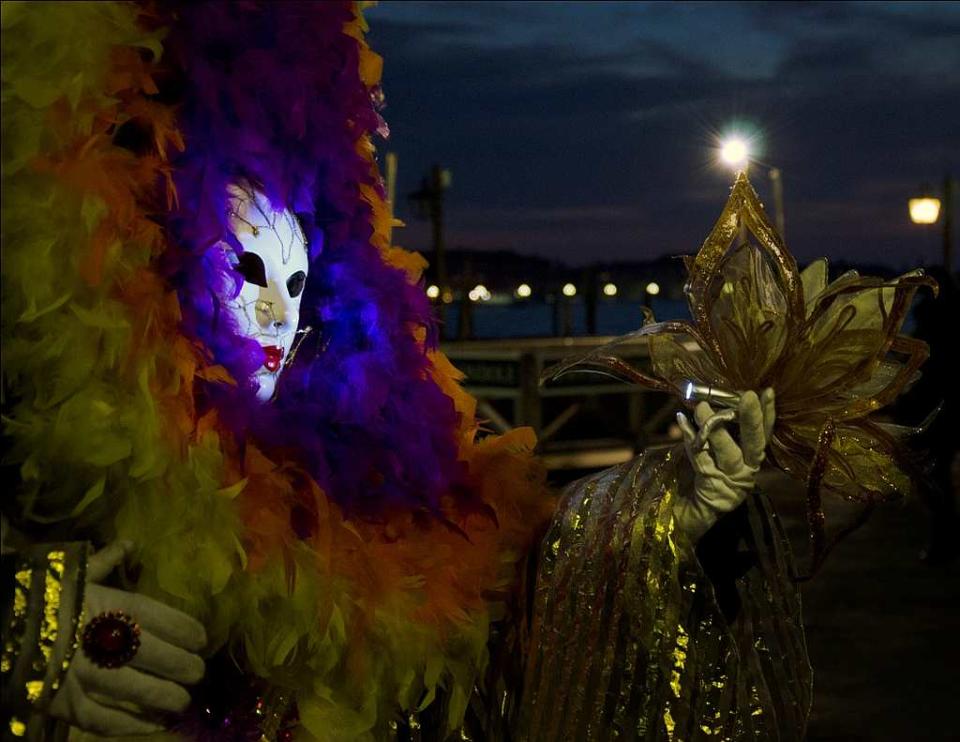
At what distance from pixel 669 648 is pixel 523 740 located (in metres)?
0.31

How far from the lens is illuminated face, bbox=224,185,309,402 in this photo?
1871 millimetres

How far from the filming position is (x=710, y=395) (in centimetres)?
184

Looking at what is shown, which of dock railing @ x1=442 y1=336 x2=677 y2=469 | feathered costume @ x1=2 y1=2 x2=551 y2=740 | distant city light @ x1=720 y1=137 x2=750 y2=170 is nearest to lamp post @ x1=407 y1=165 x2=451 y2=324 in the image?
dock railing @ x1=442 y1=336 x2=677 y2=469

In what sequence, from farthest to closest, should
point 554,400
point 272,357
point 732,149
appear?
point 554,400 → point 732,149 → point 272,357

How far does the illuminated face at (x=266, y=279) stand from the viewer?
6.14ft

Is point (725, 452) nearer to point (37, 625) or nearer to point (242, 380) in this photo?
point (242, 380)

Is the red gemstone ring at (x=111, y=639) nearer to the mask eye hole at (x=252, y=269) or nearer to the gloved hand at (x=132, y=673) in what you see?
the gloved hand at (x=132, y=673)

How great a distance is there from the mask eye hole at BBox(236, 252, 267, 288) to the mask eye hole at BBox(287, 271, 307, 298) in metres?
0.06

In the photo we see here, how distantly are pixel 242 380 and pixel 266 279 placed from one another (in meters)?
0.18

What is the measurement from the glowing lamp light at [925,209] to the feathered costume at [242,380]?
12.2 metres

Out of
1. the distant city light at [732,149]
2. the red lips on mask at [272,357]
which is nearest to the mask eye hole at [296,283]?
the red lips on mask at [272,357]

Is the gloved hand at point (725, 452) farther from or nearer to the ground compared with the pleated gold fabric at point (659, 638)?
farther from the ground

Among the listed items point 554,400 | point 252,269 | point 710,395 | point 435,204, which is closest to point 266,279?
point 252,269

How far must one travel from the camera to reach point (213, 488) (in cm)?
172
